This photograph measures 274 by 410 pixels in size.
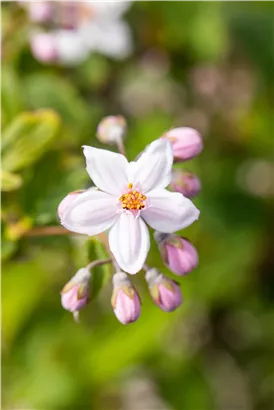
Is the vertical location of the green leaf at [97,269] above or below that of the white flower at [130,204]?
below

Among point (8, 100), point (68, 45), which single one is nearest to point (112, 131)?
point (8, 100)

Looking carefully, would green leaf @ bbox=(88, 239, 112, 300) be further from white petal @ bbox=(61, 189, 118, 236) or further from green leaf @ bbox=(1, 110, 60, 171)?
green leaf @ bbox=(1, 110, 60, 171)

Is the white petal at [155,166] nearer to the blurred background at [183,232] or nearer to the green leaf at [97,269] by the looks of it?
the green leaf at [97,269]

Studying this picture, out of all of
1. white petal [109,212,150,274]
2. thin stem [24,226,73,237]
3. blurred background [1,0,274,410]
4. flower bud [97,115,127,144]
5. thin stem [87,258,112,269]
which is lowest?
blurred background [1,0,274,410]

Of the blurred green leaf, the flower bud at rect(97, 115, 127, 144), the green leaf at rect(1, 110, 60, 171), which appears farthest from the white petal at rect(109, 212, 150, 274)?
the blurred green leaf

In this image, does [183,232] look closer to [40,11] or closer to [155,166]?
[40,11]

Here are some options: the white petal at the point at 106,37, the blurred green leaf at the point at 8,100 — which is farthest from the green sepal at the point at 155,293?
the white petal at the point at 106,37
